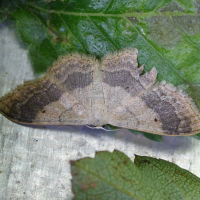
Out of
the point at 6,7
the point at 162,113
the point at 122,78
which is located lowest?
the point at 162,113

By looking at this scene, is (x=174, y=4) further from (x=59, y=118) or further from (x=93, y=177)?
(x=93, y=177)

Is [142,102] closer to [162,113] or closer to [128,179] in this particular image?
[162,113]

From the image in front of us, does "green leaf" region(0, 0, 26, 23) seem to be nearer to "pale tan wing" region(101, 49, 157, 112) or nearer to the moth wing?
"pale tan wing" region(101, 49, 157, 112)

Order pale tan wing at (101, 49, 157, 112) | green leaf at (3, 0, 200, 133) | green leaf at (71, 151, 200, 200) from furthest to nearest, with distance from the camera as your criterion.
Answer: pale tan wing at (101, 49, 157, 112)
green leaf at (3, 0, 200, 133)
green leaf at (71, 151, 200, 200)

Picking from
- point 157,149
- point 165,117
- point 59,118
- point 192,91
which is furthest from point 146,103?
point 59,118

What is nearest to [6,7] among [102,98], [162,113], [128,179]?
[102,98]

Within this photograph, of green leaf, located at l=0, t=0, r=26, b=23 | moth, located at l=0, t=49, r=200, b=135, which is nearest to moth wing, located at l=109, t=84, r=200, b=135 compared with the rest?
moth, located at l=0, t=49, r=200, b=135

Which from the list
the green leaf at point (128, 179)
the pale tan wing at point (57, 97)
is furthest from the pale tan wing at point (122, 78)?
the green leaf at point (128, 179)

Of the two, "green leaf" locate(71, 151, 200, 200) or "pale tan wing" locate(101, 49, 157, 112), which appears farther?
"pale tan wing" locate(101, 49, 157, 112)
